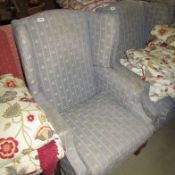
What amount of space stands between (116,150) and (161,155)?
25.0 inches

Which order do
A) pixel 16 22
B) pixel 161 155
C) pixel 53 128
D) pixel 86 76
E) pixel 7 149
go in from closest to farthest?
pixel 7 149 < pixel 53 128 < pixel 16 22 < pixel 86 76 < pixel 161 155

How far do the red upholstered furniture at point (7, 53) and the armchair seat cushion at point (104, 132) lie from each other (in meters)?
0.42

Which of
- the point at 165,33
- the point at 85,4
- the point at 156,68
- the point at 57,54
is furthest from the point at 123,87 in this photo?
the point at 85,4

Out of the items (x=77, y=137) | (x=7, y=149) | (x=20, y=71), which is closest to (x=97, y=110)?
(x=77, y=137)

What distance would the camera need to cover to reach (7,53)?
111 centimetres

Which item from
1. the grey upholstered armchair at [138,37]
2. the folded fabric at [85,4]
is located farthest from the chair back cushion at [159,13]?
the folded fabric at [85,4]

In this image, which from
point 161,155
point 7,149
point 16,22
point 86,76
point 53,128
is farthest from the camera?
point 161,155

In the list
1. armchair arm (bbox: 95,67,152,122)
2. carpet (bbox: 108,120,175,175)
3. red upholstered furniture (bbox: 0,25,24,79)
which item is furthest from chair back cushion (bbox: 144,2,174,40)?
red upholstered furniture (bbox: 0,25,24,79)

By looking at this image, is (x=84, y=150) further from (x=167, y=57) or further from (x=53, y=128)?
(x=167, y=57)

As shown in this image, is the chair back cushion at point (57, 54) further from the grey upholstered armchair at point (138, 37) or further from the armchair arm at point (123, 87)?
the grey upholstered armchair at point (138, 37)

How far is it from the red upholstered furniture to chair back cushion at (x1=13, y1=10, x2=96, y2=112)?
0.36 feet

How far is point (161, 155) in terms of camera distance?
59.8 inches

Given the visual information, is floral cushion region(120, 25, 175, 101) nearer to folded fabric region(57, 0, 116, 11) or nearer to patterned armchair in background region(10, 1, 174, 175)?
patterned armchair in background region(10, 1, 174, 175)

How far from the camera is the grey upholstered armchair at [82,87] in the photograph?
1013mm
